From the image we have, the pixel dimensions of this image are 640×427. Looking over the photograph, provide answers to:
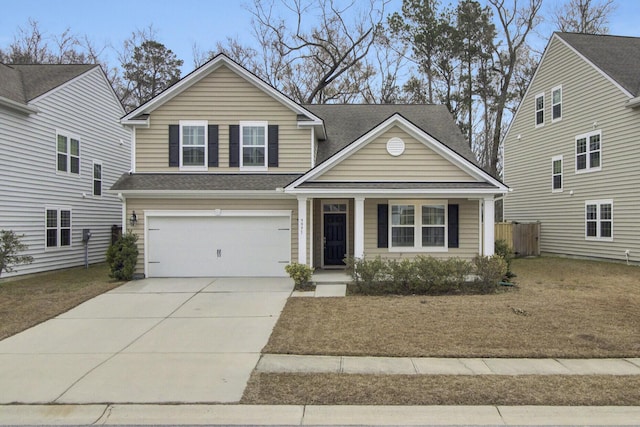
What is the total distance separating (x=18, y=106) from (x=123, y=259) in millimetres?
5922

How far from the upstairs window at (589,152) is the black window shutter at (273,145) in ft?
41.7

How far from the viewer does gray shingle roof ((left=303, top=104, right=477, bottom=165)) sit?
15945 millimetres

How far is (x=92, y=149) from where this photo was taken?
60.4 feet

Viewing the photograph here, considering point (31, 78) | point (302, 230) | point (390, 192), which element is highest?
point (31, 78)

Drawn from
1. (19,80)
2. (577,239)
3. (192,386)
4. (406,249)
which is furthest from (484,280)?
(19,80)

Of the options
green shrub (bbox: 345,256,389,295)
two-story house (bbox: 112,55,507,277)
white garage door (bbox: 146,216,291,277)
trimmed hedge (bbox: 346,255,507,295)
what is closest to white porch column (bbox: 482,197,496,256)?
two-story house (bbox: 112,55,507,277)

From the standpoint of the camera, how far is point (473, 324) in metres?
8.12

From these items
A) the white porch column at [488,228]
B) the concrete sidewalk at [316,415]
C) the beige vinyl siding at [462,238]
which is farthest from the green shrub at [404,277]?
the concrete sidewalk at [316,415]

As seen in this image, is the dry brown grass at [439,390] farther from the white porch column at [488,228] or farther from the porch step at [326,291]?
the white porch column at [488,228]

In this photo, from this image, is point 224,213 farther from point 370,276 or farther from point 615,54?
point 615,54

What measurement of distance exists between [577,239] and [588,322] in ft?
40.2

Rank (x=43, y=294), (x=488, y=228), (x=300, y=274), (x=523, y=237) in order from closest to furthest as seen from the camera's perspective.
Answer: (x=43, y=294) < (x=300, y=274) < (x=488, y=228) < (x=523, y=237)

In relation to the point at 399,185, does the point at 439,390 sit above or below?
below

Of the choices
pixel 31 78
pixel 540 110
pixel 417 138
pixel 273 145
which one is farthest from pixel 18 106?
pixel 540 110
